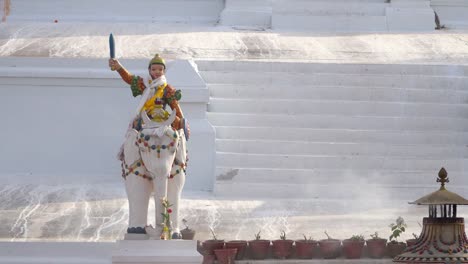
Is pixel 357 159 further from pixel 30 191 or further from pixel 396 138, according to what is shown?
pixel 30 191

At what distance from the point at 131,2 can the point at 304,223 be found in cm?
741

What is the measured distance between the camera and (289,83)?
670 inches

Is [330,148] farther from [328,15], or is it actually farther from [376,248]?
[328,15]

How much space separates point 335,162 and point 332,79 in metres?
1.45

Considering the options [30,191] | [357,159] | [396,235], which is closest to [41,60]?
[30,191]

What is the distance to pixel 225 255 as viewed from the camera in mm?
12734

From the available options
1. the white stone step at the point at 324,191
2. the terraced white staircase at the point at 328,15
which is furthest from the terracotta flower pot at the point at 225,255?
the terraced white staircase at the point at 328,15

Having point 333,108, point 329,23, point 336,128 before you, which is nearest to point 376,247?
point 336,128

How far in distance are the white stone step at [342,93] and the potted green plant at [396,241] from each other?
349cm

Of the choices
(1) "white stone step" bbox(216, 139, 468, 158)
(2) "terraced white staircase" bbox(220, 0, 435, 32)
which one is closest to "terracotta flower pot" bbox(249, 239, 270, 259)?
(1) "white stone step" bbox(216, 139, 468, 158)

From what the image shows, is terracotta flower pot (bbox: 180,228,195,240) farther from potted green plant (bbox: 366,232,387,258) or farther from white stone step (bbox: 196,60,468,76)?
white stone step (bbox: 196,60,468,76)

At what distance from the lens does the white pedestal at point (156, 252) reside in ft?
38.1

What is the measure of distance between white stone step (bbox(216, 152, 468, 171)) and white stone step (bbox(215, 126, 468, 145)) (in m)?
0.34

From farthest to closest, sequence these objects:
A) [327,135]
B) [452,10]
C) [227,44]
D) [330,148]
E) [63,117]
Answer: [452,10], [227,44], [63,117], [327,135], [330,148]
